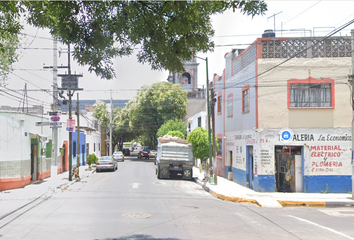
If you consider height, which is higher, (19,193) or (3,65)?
(3,65)

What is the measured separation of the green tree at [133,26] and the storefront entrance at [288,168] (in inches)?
573

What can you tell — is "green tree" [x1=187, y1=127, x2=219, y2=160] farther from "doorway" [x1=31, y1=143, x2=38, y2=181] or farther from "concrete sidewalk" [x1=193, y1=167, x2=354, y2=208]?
"doorway" [x1=31, y1=143, x2=38, y2=181]

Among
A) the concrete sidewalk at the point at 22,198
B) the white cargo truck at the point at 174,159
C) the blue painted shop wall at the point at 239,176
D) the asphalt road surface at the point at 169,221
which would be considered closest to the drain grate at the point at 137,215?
the asphalt road surface at the point at 169,221

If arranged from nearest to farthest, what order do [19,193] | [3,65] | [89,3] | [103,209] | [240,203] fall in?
[89,3] → [103,209] → [240,203] → [19,193] → [3,65]

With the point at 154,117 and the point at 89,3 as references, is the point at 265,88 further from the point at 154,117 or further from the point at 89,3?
the point at 154,117

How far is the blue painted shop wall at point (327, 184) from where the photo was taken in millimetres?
20109

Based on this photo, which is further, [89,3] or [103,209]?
[103,209]

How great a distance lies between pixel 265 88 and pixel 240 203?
22.0 ft

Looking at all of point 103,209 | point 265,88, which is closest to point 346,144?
point 265,88

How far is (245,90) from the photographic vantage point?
23469 millimetres

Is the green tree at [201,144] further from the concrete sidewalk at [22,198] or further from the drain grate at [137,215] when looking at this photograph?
the drain grate at [137,215]

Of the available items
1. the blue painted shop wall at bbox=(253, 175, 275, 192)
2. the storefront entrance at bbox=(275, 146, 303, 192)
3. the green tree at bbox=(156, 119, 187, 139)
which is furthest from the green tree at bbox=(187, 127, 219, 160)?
the green tree at bbox=(156, 119, 187, 139)

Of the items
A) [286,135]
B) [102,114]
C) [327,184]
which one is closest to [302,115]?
[286,135]

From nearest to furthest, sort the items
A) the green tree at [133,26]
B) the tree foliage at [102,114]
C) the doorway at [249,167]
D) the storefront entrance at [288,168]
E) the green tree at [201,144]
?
the green tree at [133,26], the storefront entrance at [288,168], the doorway at [249,167], the green tree at [201,144], the tree foliage at [102,114]
